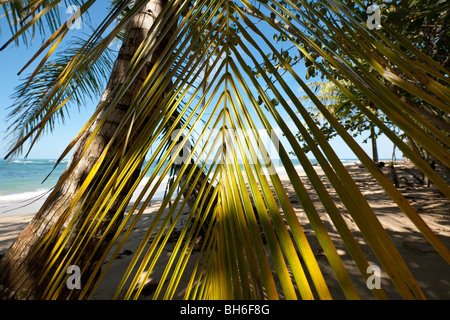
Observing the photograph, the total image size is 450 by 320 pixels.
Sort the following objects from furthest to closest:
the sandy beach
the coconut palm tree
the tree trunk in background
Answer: the sandy beach
the tree trunk in background
the coconut palm tree

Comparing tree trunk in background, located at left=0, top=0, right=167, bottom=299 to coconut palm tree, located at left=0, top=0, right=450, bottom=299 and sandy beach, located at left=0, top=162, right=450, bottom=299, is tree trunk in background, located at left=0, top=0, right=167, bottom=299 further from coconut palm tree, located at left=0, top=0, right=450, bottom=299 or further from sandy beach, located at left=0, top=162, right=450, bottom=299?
sandy beach, located at left=0, top=162, right=450, bottom=299

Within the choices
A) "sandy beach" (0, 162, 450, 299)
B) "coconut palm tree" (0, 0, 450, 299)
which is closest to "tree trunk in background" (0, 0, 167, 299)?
"coconut palm tree" (0, 0, 450, 299)

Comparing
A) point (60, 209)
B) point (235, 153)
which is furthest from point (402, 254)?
point (60, 209)

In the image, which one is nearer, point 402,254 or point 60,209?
point 60,209

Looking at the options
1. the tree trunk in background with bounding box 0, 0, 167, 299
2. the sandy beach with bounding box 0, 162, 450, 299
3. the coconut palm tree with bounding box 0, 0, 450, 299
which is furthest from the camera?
the sandy beach with bounding box 0, 162, 450, 299

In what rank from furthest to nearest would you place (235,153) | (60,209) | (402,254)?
1. (402,254)
2. (60,209)
3. (235,153)

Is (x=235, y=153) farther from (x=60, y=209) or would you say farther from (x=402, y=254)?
(x=402, y=254)

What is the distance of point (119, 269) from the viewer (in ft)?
5.46

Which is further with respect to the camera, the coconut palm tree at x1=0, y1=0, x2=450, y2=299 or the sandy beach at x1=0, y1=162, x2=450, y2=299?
the sandy beach at x1=0, y1=162, x2=450, y2=299

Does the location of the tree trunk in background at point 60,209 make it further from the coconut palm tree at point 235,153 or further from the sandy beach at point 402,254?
the sandy beach at point 402,254

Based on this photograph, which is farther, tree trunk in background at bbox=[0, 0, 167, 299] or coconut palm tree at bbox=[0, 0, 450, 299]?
tree trunk in background at bbox=[0, 0, 167, 299]

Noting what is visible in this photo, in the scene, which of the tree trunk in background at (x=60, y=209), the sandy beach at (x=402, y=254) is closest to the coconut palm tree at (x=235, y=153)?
the tree trunk in background at (x=60, y=209)
